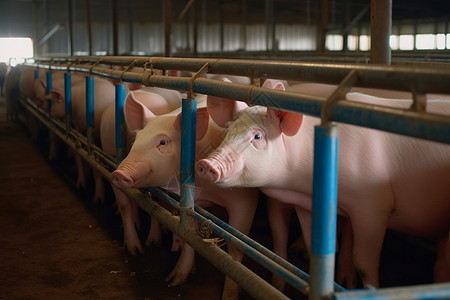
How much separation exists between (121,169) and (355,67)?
172 centimetres

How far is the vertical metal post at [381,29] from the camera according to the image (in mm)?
3025

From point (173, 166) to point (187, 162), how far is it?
0.57 metres

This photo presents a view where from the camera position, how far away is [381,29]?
306cm

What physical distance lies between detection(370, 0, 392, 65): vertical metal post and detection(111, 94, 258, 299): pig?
982 mm

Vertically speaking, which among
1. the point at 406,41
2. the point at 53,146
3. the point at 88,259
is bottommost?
the point at 88,259

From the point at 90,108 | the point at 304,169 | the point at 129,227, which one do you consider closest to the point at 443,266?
the point at 304,169

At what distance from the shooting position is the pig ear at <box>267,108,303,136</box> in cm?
242

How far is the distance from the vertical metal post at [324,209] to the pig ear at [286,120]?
86cm

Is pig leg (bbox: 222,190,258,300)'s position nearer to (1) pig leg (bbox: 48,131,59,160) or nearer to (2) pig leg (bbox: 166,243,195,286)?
(2) pig leg (bbox: 166,243,195,286)

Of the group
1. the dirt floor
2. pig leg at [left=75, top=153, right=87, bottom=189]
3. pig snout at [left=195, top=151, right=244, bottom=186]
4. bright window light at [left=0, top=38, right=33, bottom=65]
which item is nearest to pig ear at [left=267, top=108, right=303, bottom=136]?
pig snout at [left=195, top=151, right=244, bottom=186]

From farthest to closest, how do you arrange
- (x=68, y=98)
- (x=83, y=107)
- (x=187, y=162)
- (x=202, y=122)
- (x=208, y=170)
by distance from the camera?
(x=83, y=107) < (x=68, y=98) < (x=202, y=122) < (x=187, y=162) < (x=208, y=170)

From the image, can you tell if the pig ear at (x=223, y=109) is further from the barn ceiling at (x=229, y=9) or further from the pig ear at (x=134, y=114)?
the barn ceiling at (x=229, y=9)

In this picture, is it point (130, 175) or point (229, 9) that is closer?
point (130, 175)

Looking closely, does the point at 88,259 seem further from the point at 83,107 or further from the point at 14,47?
the point at 14,47
